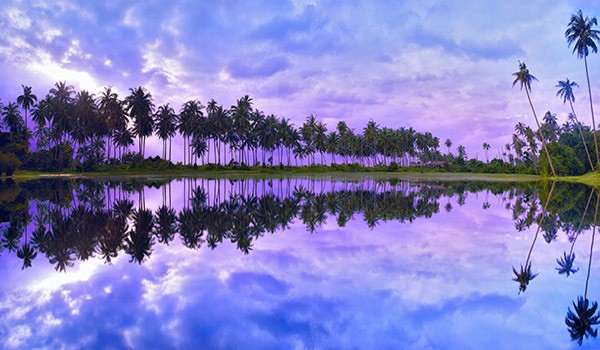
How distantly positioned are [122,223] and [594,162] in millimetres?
81321

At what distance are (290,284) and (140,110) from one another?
8890 centimetres

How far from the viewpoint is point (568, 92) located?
7088 cm

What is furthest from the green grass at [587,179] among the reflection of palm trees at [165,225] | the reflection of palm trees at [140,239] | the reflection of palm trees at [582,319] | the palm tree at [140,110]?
the palm tree at [140,110]

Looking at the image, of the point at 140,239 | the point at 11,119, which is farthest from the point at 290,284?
the point at 11,119

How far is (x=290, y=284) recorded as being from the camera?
8.54 metres

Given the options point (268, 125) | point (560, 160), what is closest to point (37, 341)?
point (560, 160)

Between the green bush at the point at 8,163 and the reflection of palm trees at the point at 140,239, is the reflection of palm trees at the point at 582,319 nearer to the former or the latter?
the reflection of palm trees at the point at 140,239

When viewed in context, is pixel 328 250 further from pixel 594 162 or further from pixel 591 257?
pixel 594 162

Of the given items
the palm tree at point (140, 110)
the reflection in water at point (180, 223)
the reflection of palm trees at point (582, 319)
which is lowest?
the reflection of palm trees at point (582, 319)

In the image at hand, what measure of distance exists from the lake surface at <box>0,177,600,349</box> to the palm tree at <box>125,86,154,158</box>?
77.3 m

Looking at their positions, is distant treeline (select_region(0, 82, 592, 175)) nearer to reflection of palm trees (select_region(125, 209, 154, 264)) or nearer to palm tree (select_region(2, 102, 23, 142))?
palm tree (select_region(2, 102, 23, 142))

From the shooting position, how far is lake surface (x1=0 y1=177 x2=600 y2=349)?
245 inches

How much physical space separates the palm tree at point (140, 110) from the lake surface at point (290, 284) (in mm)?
77314

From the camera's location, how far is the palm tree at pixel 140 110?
8844 centimetres
